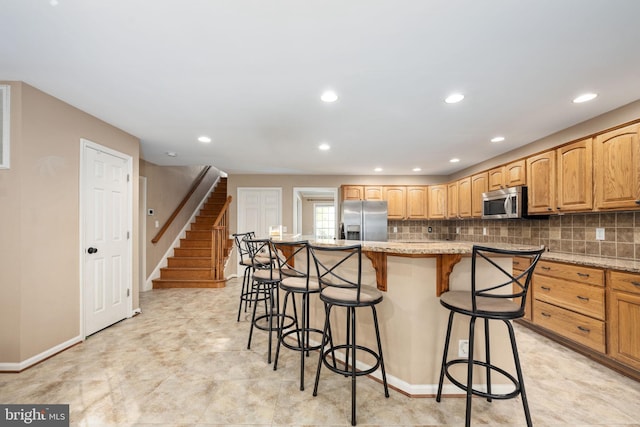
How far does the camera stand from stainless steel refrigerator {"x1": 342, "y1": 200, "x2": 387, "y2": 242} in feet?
18.1

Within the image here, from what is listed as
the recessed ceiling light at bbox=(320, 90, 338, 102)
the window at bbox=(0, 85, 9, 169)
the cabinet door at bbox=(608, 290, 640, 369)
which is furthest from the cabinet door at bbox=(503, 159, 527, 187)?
the window at bbox=(0, 85, 9, 169)

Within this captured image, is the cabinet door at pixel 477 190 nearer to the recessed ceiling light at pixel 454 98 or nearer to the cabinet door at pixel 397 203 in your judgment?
the cabinet door at pixel 397 203

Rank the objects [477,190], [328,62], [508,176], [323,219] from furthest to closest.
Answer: [323,219], [477,190], [508,176], [328,62]

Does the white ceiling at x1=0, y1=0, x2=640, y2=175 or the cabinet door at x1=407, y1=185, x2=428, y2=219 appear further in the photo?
the cabinet door at x1=407, y1=185, x2=428, y2=219

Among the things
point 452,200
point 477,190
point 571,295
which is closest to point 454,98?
point 571,295

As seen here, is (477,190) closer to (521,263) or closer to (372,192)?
(521,263)

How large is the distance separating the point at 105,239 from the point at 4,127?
1.34 metres

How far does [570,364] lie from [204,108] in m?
4.11

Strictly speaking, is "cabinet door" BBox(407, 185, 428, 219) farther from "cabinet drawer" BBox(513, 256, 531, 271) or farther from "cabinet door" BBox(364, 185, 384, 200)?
"cabinet drawer" BBox(513, 256, 531, 271)

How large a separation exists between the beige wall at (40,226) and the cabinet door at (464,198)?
Result: 5.46m

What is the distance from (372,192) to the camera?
5.84m

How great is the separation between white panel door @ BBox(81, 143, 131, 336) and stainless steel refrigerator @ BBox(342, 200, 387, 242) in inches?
145

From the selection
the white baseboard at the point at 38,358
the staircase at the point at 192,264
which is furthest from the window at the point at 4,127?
the staircase at the point at 192,264

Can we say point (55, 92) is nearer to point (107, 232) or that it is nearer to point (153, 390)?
point (107, 232)
